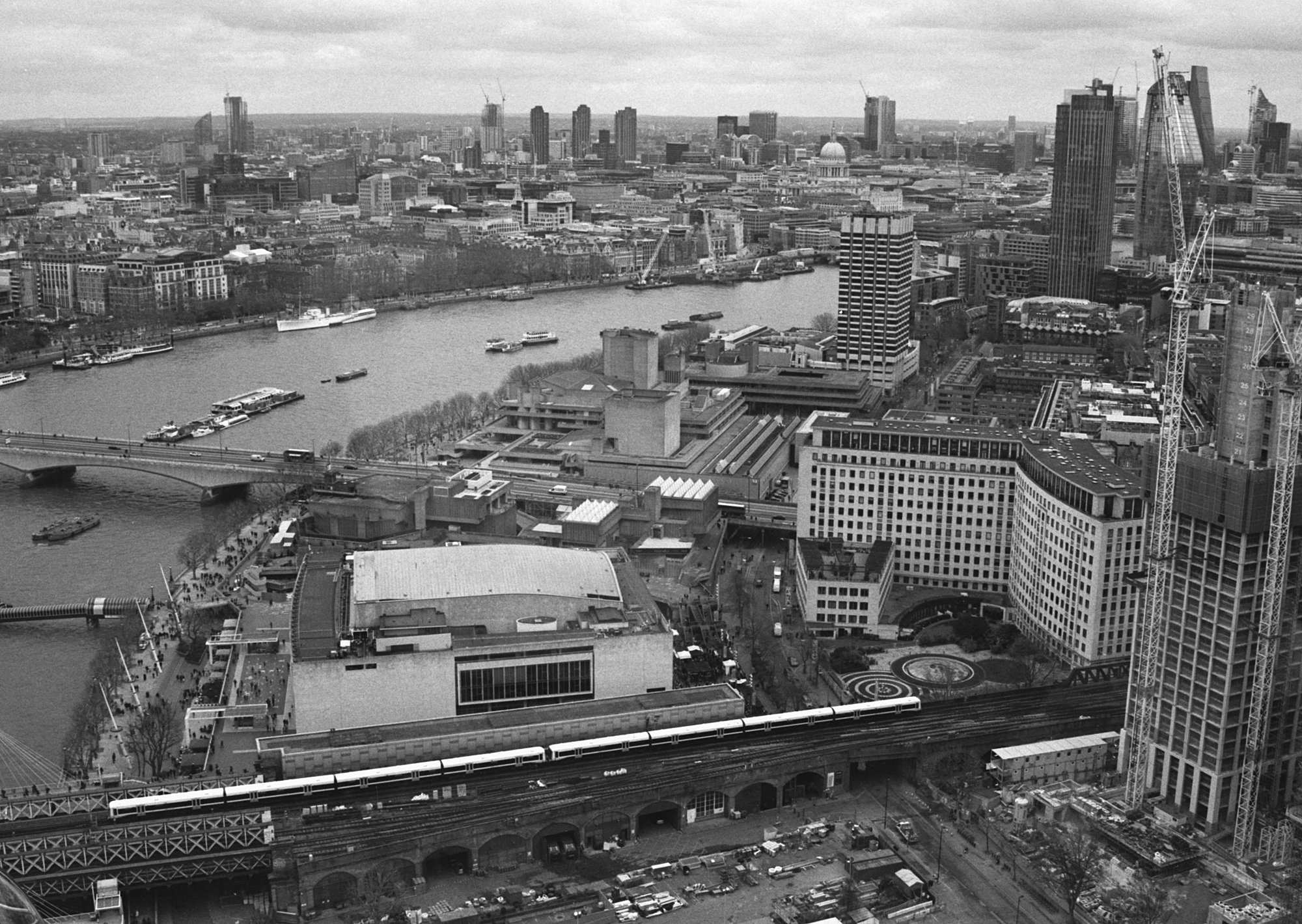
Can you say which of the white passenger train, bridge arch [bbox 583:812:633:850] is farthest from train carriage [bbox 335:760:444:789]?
bridge arch [bbox 583:812:633:850]

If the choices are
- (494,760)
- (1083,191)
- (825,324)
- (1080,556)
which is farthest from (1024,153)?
(494,760)

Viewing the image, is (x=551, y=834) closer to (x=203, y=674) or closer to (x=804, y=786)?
(x=804, y=786)

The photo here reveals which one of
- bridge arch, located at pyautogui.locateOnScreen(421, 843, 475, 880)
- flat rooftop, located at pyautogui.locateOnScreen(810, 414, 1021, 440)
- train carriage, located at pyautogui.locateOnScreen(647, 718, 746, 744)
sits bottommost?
bridge arch, located at pyautogui.locateOnScreen(421, 843, 475, 880)

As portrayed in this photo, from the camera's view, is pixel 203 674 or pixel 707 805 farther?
pixel 203 674

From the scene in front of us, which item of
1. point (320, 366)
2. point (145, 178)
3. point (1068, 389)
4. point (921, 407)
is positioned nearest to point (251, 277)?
point (320, 366)

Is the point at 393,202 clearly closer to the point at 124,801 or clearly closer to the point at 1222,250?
the point at 1222,250

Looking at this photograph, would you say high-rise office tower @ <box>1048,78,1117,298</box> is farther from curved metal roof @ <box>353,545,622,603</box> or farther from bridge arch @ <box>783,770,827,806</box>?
bridge arch @ <box>783,770,827,806</box>

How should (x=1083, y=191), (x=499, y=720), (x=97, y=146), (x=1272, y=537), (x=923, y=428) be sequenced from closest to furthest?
1. (x=1272, y=537)
2. (x=499, y=720)
3. (x=923, y=428)
4. (x=1083, y=191)
5. (x=97, y=146)
